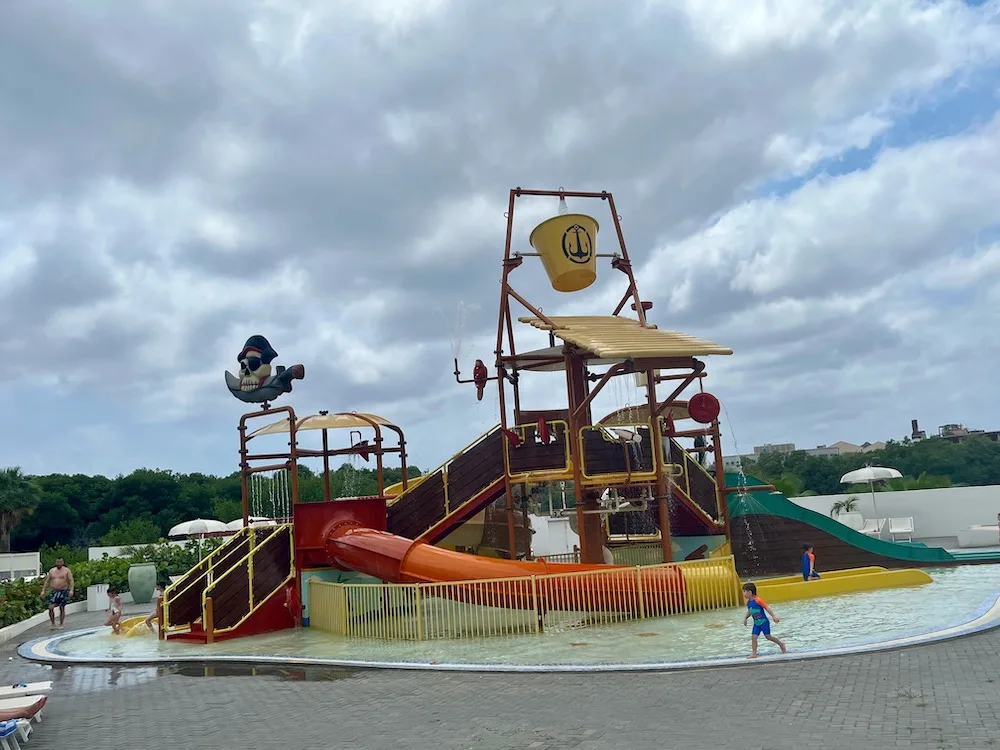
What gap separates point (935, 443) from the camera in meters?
71.3

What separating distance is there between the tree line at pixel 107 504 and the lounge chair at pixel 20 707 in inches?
1895

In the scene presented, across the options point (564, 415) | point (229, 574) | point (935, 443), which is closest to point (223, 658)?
point (229, 574)

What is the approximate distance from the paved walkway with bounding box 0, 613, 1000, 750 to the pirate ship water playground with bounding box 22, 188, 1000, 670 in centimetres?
81

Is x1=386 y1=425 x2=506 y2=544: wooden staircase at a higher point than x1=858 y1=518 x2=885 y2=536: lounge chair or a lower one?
higher

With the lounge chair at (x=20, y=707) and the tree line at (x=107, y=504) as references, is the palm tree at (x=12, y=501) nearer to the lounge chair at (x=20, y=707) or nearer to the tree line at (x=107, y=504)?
the tree line at (x=107, y=504)

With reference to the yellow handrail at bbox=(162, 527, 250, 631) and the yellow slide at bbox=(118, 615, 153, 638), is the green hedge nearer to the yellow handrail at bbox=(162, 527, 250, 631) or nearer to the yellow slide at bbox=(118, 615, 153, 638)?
the yellow slide at bbox=(118, 615, 153, 638)

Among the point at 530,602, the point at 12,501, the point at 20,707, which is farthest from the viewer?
the point at 12,501

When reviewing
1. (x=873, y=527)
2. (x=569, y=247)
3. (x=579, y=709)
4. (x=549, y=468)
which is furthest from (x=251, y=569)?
(x=873, y=527)

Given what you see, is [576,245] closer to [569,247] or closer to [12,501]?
[569,247]

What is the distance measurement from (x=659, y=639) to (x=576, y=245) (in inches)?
366

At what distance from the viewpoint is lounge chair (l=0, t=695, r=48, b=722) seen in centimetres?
739

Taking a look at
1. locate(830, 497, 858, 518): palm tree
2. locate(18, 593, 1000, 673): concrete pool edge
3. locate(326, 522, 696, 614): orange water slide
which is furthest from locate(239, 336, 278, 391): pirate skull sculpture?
locate(830, 497, 858, 518): palm tree

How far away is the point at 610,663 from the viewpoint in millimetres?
9711

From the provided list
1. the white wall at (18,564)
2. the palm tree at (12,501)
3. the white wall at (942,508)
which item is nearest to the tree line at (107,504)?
the palm tree at (12,501)
